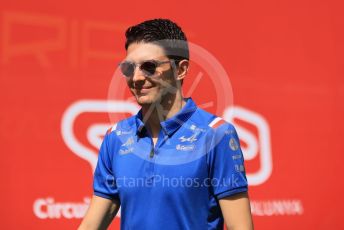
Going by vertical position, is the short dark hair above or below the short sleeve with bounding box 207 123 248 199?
above

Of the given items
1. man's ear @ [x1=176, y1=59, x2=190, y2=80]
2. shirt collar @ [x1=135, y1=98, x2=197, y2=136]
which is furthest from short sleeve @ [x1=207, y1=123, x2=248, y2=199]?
man's ear @ [x1=176, y1=59, x2=190, y2=80]

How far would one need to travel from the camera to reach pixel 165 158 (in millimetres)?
1607

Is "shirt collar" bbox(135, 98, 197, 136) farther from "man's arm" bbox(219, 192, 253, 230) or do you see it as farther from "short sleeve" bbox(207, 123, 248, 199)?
"man's arm" bbox(219, 192, 253, 230)

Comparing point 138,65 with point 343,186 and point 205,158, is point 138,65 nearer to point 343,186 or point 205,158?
point 205,158

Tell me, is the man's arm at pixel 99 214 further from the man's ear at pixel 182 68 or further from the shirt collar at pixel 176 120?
the man's ear at pixel 182 68

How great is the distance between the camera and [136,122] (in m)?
1.79

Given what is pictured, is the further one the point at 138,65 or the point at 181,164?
the point at 138,65

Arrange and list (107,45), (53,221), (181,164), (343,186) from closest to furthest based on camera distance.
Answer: (181,164), (53,221), (107,45), (343,186)

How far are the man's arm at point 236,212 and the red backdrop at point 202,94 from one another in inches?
53.0

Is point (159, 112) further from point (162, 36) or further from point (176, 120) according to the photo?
point (162, 36)

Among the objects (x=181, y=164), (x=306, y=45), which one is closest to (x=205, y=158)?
(x=181, y=164)

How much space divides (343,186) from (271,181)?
2.10ft

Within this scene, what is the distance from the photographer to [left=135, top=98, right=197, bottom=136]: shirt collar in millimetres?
1687

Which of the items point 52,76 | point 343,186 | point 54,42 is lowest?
point 343,186
